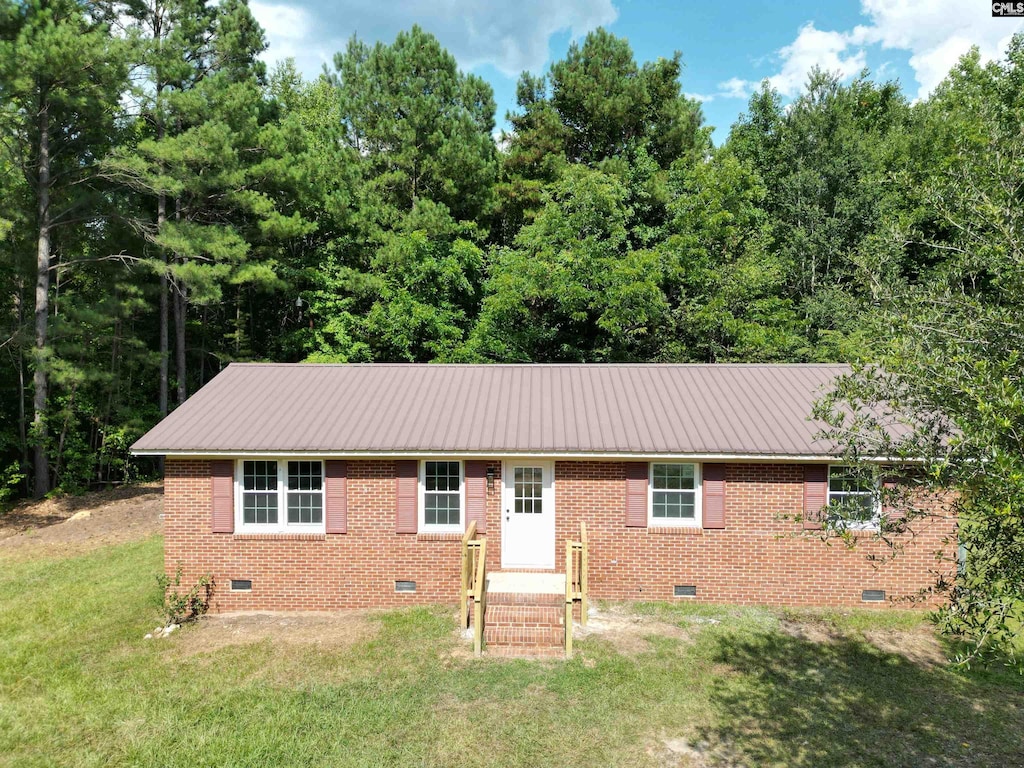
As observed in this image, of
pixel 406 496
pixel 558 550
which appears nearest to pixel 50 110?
pixel 406 496

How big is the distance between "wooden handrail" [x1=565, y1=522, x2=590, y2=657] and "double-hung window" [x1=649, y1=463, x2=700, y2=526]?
145cm

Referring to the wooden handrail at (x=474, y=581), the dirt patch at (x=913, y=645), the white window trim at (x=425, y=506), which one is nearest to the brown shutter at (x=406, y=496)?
the white window trim at (x=425, y=506)

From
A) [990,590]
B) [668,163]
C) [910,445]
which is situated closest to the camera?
[990,590]

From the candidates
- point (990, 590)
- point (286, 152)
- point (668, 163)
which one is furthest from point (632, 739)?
point (668, 163)

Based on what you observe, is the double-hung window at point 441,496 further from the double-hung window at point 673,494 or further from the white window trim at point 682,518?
the double-hung window at point 673,494

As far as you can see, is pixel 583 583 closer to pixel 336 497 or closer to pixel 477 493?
pixel 477 493

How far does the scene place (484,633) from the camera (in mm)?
10047

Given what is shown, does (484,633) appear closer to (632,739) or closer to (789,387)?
(632,739)

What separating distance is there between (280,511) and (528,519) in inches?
185

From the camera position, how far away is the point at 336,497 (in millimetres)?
11609

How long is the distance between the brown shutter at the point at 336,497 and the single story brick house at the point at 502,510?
0.03 meters

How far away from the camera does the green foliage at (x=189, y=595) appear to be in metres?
11.2

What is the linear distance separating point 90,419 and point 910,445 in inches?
1036

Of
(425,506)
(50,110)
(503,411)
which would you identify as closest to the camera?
(425,506)
